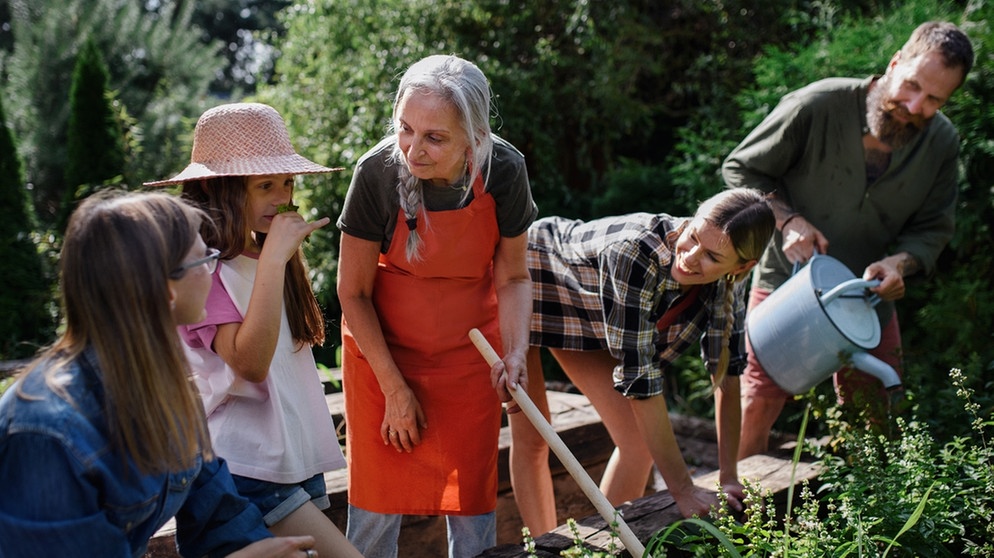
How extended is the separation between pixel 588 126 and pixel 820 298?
140 inches

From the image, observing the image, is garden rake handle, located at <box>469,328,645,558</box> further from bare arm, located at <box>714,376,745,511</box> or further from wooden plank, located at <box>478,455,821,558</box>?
bare arm, located at <box>714,376,745,511</box>

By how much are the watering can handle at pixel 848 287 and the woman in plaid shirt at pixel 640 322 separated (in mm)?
240

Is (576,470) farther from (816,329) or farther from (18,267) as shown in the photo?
(18,267)

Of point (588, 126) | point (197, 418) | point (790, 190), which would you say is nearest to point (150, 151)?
point (588, 126)

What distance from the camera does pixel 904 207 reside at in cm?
313

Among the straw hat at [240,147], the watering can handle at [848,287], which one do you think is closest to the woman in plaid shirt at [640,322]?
the watering can handle at [848,287]


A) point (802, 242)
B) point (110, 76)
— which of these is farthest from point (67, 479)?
point (110, 76)

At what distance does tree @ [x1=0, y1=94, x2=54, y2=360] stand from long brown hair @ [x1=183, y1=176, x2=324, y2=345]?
4.62 meters

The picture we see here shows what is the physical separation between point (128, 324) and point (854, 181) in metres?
2.46

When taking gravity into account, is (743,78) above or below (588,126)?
above

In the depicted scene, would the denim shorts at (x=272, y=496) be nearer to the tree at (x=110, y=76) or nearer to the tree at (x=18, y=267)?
the tree at (x=18, y=267)

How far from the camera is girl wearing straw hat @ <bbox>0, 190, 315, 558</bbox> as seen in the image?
1.29 m

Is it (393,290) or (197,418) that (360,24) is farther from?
(197,418)

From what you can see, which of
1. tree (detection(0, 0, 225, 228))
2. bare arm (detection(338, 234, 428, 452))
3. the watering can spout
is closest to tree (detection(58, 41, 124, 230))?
tree (detection(0, 0, 225, 228))
